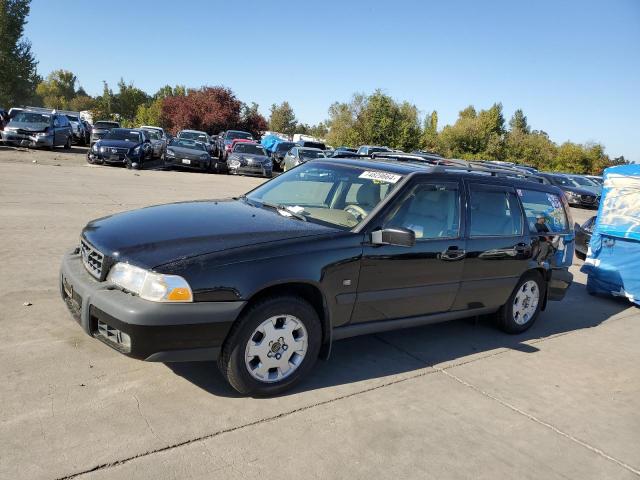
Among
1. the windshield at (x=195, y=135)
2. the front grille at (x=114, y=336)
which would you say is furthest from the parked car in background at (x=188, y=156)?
the front grille at (x=114, y=336)

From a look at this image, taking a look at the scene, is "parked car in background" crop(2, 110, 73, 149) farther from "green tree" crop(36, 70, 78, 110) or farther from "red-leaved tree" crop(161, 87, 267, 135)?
"green tree" crop(36, 70, 78, 110)

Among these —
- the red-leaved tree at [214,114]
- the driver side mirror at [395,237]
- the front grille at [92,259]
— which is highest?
the red-leaved tree at [214,114]

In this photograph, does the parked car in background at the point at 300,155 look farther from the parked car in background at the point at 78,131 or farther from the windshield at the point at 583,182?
the windshield at the point at 583,182

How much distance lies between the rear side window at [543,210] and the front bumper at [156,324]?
3.80 meters

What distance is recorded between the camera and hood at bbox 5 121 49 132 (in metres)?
21.3

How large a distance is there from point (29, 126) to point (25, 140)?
61 centimetres

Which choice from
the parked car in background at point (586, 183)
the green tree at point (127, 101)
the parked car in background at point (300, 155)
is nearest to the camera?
the parked car in background at point (300, 155)

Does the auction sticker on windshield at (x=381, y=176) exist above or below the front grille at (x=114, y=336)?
above

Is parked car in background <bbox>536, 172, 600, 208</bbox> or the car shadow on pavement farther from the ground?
parked car in background <bbox>536, 172, 600, 208</bbox>

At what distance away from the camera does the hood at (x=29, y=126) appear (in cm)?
2132

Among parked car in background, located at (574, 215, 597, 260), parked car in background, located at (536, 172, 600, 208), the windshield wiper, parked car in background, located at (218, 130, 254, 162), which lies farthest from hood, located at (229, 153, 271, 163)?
the windshield wiper

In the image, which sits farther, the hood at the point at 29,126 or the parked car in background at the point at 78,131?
the parked car in background at the point at 78,131

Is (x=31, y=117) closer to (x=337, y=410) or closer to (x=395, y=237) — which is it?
(x=395, y=237)

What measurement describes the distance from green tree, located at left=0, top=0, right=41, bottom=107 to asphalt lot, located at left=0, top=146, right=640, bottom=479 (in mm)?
51671
